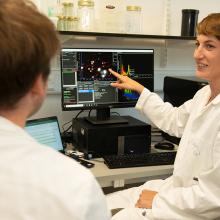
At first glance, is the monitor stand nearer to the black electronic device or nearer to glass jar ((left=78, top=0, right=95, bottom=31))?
the black electronic device

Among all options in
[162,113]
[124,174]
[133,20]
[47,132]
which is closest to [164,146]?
[162,113]

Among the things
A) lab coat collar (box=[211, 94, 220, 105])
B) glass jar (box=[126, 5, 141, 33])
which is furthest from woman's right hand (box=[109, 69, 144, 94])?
lab coat collar (box=[211, 94, 220, 105])

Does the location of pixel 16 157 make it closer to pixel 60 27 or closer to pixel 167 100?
pixel 60 27

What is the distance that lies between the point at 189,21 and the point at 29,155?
6.45 ft

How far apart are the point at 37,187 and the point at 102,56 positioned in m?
1.51

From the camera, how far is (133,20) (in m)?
2.38

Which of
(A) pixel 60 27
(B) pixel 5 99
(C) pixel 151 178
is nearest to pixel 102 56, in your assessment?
(A) pixel 60 27

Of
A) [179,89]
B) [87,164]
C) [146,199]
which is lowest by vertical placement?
[146,199]

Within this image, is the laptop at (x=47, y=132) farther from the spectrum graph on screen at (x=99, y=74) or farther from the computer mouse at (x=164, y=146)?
the computer mouse at (x=164, y=146)

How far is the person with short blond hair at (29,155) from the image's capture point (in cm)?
66

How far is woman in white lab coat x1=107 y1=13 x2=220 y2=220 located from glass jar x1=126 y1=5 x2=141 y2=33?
2.29 feet

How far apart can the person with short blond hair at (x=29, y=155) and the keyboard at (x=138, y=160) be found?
1.14 meters

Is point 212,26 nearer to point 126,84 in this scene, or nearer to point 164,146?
point 126,84

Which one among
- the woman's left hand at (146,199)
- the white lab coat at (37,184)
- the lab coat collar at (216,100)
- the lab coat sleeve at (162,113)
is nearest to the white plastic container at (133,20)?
the lab coat sleeve at (162,113)
